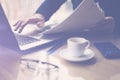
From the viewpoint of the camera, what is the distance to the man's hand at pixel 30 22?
1.18 meters

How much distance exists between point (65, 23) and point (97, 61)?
0.23m

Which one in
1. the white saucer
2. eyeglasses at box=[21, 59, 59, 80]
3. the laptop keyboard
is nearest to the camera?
eyeglasses at box=[21, 59, 59, 80]

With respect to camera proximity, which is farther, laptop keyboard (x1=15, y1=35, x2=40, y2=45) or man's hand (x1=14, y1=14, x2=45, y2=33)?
man's hand (x1=14, y1=14, x2=45, y2=33)

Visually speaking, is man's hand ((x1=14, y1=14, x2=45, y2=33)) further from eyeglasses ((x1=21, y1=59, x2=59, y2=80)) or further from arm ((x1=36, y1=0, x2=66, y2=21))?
eyeglasses ((x1=21, y1=59, x2=59, y2=80))

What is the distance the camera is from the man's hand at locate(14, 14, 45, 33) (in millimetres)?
1176

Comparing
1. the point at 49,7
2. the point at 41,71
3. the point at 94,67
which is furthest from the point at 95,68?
the point at 49,7

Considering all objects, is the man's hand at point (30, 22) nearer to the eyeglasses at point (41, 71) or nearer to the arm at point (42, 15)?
the arm at point (42, 15)

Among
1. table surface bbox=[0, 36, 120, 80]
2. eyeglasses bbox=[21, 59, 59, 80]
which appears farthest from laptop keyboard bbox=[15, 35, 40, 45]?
eyeglasses bbox=[21, 59, 59, 80]

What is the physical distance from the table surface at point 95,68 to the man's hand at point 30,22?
0.29 m

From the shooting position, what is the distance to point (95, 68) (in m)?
0.82

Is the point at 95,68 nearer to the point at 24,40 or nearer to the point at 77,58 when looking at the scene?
Result: the point at 77,58

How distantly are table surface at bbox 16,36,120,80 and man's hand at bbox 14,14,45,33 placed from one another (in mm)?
290

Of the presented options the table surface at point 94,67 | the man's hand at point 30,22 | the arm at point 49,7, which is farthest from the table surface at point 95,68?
the arm at point 49,7

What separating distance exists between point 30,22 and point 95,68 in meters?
0.53
